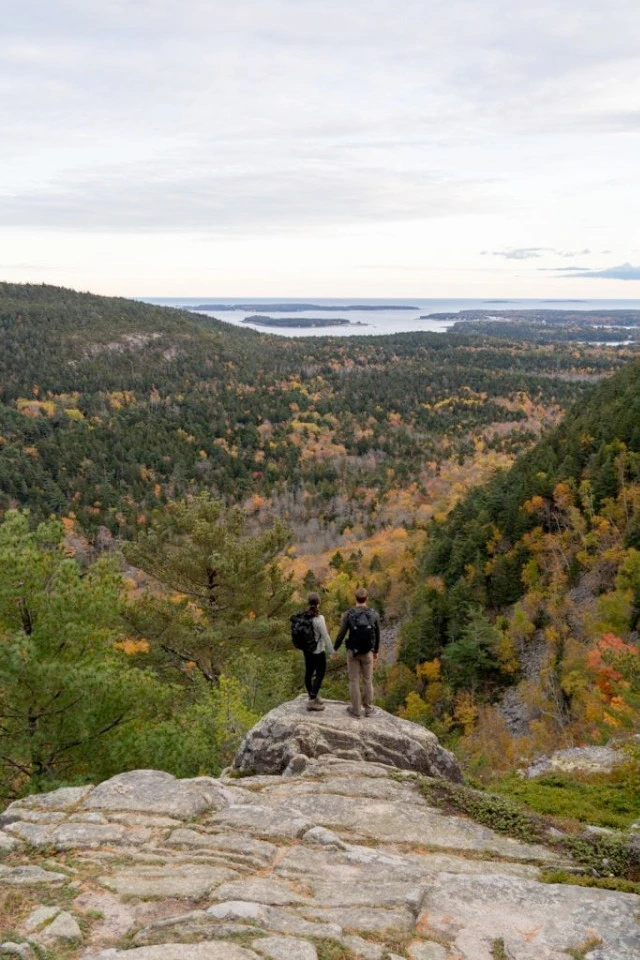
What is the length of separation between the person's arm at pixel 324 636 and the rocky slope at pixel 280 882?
2.40 meters

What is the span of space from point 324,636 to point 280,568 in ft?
53.8

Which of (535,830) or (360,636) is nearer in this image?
(535,830)

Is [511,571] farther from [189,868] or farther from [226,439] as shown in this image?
[226,439]

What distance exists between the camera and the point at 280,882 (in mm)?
7355

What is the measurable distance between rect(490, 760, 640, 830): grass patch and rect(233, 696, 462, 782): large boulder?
5.29 feet

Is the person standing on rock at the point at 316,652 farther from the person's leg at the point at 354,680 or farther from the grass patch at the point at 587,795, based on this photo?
the grass patch at the point at 587,795

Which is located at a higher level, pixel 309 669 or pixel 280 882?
pixel 309 669

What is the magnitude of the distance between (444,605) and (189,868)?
50833 mm

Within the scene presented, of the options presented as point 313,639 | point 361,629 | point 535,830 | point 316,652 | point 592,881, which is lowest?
point 535,830

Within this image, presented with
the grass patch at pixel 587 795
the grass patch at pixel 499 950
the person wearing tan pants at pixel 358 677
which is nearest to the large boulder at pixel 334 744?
the person wearing tan pants at pixel 358 677

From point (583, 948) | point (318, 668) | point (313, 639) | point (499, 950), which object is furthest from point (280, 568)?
point (583, 948)

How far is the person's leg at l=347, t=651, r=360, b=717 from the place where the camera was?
11992 millimetres

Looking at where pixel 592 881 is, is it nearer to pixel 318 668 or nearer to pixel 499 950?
pixel 499 950

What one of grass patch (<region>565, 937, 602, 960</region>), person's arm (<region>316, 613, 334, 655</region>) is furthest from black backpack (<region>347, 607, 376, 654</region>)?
grass patch (<region>565, 937, 602, 960</region>)
